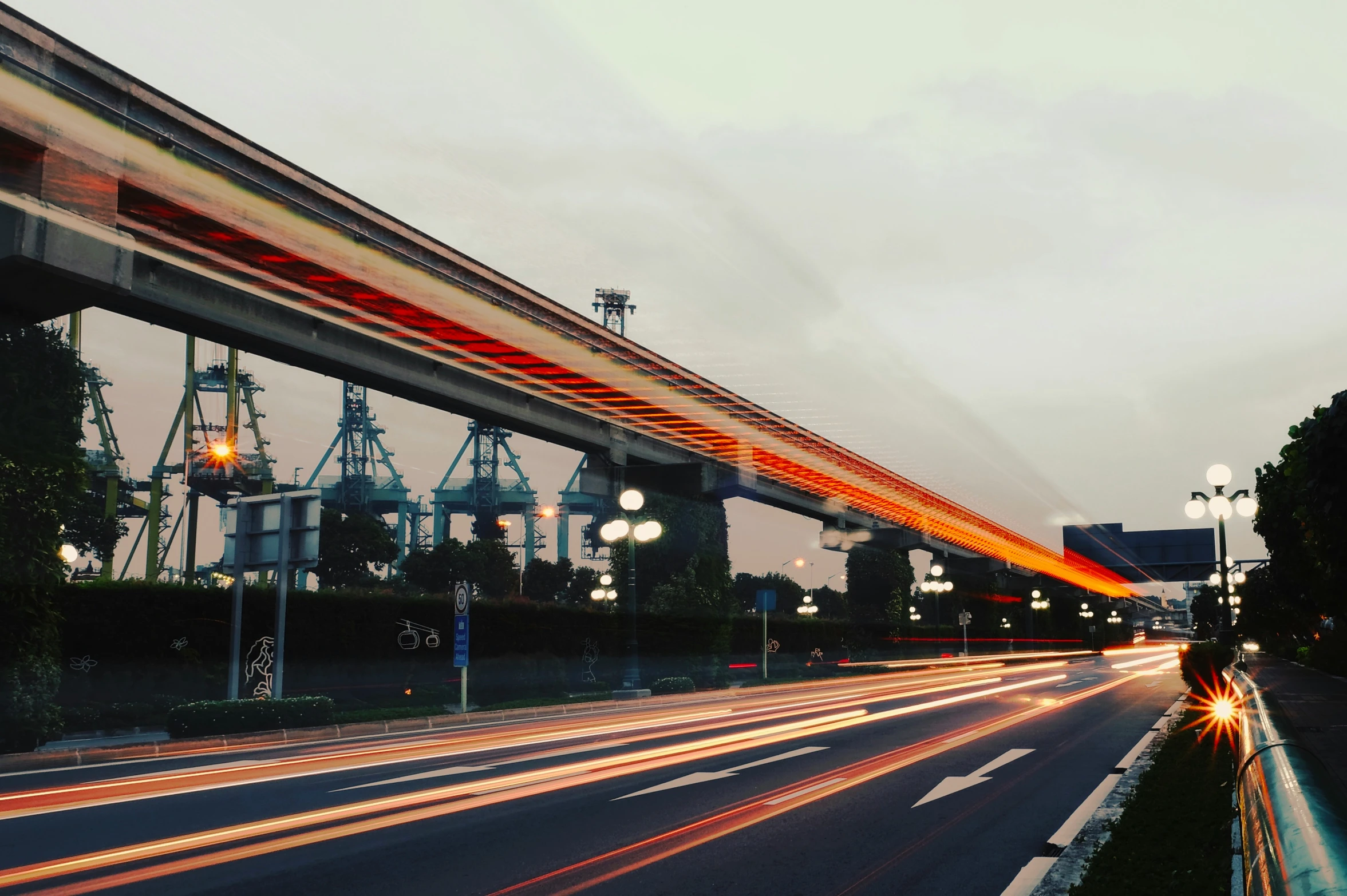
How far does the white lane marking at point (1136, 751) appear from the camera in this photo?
1416 centimetres

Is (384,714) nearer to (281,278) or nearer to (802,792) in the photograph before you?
(281,278)

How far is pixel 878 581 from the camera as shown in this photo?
70500mm

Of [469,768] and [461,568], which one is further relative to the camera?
[461,568]

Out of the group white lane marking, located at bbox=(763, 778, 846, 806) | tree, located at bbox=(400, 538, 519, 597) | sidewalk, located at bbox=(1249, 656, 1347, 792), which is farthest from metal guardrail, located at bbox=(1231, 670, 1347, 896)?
tree, located at bbox=(400, 538, 519, 597)

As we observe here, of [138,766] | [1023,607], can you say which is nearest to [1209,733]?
[138,766]

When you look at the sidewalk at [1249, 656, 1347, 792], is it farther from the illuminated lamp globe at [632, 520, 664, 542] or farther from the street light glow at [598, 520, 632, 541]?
the street light glow at [598, 520, 632, 541]

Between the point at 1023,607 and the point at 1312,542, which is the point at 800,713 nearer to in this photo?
the point at 1312,542

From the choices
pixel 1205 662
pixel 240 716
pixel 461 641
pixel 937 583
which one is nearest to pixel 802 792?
pixel 240 716

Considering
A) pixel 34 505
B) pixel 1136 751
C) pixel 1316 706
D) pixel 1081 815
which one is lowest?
pixel 1316 706

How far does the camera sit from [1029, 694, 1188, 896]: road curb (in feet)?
23.8

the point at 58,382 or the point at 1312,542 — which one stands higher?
the point at 58,382

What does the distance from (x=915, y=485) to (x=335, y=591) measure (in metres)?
38.7

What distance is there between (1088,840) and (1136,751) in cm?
812

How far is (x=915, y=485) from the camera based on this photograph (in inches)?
2339
